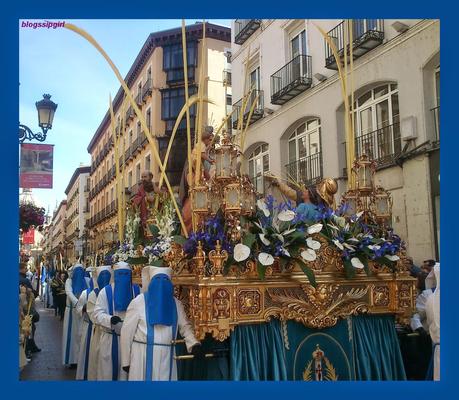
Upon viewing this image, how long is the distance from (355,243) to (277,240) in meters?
0.66

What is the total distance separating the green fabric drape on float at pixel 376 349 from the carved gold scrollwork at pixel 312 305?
193mm

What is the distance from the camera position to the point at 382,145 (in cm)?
477

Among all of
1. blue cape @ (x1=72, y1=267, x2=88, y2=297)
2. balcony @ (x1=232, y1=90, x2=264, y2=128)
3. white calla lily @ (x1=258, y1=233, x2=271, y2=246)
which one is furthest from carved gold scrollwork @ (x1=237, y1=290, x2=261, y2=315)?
blue cape @ (x1=72, y1=267, x2=88, y2=297)

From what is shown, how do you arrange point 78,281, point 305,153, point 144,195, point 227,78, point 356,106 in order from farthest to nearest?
point 78,281 < point 144,195 < point 227,78 < point 305,153 < point 356,106

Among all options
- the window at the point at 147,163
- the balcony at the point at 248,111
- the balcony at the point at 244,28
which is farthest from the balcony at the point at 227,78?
the window at the point at 147,163

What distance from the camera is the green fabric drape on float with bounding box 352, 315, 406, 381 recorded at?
13.4 ft

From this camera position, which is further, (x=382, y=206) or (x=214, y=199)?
(x=382, y=206)

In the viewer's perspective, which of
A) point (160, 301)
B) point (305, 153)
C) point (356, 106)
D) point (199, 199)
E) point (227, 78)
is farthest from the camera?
point (227, 78)

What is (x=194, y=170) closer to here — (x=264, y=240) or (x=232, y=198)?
(x=232, y=198)

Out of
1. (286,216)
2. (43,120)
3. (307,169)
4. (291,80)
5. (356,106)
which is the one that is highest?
(291,80)

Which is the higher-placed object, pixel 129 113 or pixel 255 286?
pixel 129 113

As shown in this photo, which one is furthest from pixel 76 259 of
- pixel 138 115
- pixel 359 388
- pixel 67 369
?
pixel 359 388

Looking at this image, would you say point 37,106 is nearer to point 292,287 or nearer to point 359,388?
point 292,287

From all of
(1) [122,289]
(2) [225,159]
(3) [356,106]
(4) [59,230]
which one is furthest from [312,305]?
(4) [59,230]
